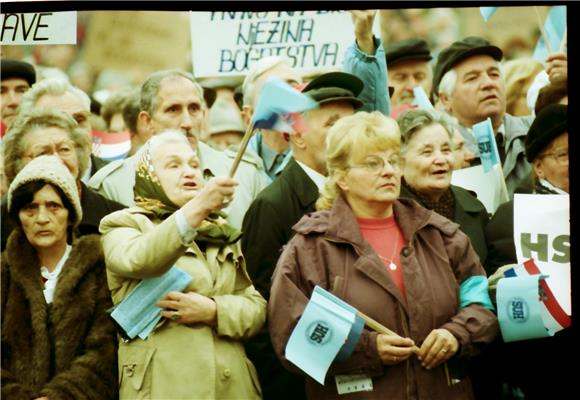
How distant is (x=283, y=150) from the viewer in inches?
191

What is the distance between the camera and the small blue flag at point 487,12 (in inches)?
194

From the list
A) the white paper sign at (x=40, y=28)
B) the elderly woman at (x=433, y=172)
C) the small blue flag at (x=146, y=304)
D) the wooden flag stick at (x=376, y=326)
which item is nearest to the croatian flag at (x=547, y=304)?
the elderly woman at (x=433, y=172)

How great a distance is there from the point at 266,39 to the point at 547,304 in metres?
1.71

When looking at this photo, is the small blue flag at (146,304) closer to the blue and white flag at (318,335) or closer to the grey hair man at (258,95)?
the blue and white flag at (318,335)

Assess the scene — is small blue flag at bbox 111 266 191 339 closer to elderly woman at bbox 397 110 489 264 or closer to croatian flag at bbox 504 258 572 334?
elderly woman at bbox 397 110 489 264

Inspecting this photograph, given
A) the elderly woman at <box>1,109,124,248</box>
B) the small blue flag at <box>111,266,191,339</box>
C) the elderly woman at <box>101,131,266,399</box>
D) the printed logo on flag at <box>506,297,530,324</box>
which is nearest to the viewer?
the elderly woman at <box>101,131,266,399</box>

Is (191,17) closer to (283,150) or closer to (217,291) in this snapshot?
(283,150)

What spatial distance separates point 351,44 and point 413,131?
49 centimetres

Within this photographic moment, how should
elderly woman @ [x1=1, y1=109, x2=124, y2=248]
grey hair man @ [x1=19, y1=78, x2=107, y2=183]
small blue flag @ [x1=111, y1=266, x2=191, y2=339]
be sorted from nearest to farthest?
small blue flag @ [x1=111, y1=266, x2=191, y2=339] < elderly woman @ [x1=1, y1=109, x2=124, y2=248] < grey hair man @ [x1=19, y1=78, x2=107, y2=183]

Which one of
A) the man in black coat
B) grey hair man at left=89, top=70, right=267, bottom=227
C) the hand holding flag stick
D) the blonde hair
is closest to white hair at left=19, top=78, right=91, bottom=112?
grey hair man at left=89, top=70, right=267, bottom=227

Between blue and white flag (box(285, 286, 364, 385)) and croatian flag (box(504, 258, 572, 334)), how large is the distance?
85cm

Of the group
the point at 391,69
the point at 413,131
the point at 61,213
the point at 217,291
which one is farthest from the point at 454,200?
the point at 61,213

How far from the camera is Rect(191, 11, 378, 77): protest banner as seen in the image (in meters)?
4.89

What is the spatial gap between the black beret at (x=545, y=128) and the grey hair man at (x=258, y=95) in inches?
42.9
